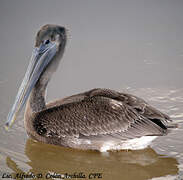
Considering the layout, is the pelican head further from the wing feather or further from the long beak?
the wing feather

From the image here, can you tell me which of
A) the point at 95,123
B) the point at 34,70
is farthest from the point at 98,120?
the point at 34,70

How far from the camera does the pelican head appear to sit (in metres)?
4.44

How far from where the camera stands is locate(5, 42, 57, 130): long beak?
4422mm

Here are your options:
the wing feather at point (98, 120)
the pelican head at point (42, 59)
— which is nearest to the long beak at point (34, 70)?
the pelican head at point (42, 59)

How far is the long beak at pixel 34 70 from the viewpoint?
4.42m

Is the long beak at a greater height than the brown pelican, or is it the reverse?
the long beak

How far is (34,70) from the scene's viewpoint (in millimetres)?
4547

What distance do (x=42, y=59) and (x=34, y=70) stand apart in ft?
0.61

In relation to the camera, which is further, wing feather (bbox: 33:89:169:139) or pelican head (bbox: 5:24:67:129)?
pelican head (bbox: 5:24:67:129)

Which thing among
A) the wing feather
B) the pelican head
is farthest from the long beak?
the wing feather

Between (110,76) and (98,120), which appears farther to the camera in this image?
(110,76)

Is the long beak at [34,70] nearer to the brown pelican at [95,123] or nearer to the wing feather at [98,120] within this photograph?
the brown pelican at [95,123]

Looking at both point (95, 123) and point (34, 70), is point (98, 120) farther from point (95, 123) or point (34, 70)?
point (34, 70)

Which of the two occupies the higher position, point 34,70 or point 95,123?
point 34,70
